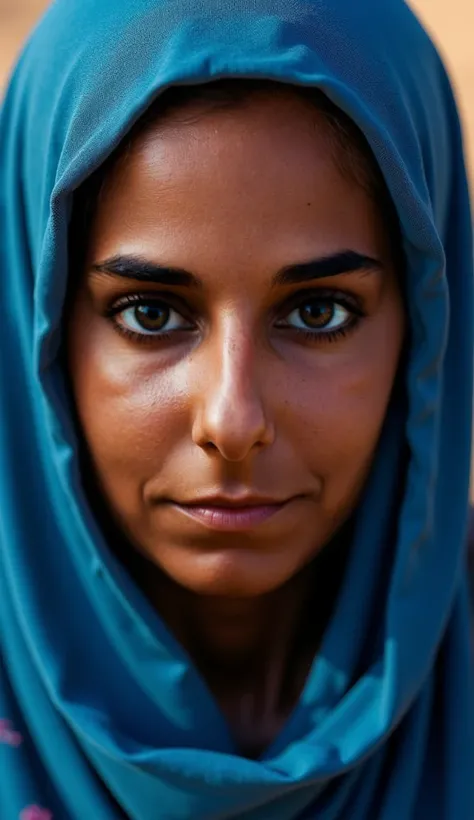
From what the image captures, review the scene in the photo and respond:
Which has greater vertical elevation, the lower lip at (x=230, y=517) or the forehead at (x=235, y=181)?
the forehead at (x=235, y=181)

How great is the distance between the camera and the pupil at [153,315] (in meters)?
1.13

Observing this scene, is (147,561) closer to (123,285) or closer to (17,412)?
(17,412)

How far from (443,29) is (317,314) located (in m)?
4.65

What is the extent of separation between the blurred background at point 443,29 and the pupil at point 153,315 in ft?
13.0

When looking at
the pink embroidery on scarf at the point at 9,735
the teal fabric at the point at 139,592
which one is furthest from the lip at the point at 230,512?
the pink embroidery on scarf at the point at 9,735

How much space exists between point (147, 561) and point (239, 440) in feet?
1.11

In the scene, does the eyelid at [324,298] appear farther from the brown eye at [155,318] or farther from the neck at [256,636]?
the neck at [256,636]

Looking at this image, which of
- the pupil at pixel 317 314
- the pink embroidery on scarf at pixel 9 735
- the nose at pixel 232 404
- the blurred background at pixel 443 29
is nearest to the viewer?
the nose at pixel 232 404

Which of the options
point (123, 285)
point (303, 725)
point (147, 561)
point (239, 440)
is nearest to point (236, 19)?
point (123, 285)

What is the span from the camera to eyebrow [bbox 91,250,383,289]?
3.55 ft

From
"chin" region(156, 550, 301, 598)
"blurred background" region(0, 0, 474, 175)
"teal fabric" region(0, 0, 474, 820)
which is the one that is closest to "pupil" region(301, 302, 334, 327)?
"teal fabric" region(0, 0, 474, 820)

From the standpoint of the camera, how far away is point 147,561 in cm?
133

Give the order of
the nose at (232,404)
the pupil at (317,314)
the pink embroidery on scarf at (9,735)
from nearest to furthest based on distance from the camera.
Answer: the nose at (232,404), the pupil at (317,314), the pink embroidery on scarf at (9,735)

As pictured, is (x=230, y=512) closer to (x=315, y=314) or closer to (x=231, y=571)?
(x=231, y=571)
